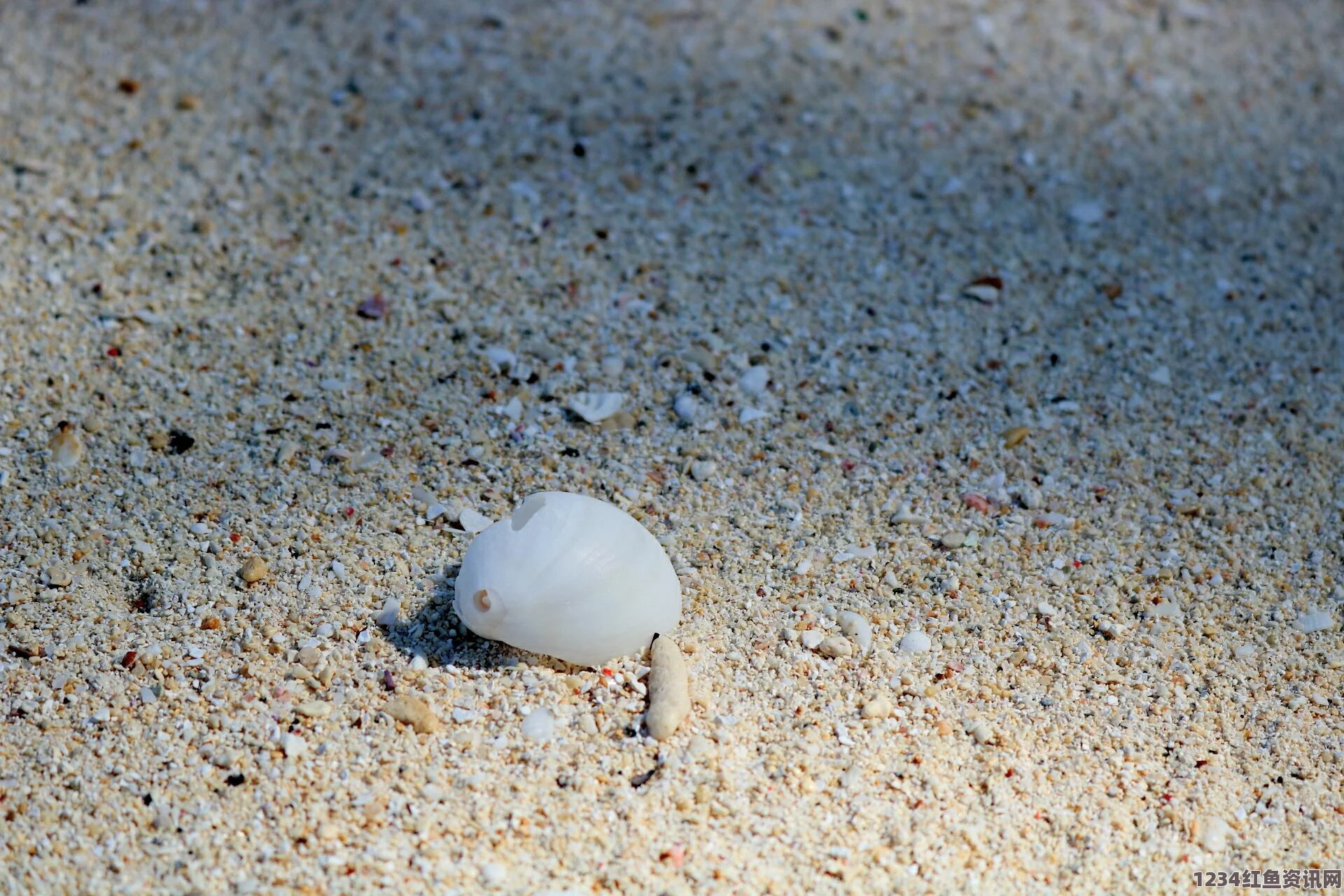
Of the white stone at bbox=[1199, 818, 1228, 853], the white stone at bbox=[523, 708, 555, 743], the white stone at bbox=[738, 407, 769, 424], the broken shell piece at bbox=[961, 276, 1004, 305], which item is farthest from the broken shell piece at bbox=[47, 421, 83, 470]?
the white stone at bbox=[1199, 818, 1228, 853]

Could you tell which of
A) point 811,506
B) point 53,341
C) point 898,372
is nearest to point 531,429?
point 811,506

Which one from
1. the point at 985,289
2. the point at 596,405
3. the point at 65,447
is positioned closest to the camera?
the point at 65,447

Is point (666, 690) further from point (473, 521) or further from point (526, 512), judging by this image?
point (473, 521)

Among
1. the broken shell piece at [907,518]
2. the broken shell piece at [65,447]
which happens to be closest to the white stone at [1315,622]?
the broken shell piece at [907,518]

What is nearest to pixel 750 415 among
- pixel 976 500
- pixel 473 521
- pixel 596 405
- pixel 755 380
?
pixel 755 380

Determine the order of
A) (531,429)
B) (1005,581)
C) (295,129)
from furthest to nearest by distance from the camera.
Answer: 1. (295,129)
2. (531,429)
3. (1005,581)

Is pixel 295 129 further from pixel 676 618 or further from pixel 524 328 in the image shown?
pixel 676 618
